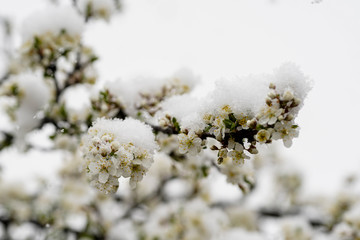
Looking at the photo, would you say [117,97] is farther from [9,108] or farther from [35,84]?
[9,108]

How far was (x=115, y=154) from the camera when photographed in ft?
4.25

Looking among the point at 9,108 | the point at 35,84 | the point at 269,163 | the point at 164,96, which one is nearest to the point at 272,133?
the point at 164,96

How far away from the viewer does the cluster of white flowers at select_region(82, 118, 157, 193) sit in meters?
1.28

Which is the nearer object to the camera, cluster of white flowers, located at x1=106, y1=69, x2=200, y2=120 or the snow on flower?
the snow on flower

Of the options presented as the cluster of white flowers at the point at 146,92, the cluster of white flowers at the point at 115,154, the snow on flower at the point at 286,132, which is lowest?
the cluster of white flowers at the point at 115,154

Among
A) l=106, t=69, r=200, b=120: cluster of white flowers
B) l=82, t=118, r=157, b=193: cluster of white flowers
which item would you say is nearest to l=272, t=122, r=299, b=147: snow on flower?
l=82, t=118, r=157, b=193: cluster of white flowers

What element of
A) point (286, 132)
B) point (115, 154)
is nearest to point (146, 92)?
point (115, 154)

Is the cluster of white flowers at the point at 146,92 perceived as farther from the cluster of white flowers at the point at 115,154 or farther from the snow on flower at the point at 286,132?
the snow on flower at the point at 286,132

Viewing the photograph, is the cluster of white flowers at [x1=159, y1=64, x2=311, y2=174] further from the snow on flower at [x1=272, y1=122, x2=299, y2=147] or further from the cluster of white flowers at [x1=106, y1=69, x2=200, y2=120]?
the cluster of white flowers at [x1=106, y1=69, x2=200, y2=120]

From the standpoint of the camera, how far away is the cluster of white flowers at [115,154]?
1.28m

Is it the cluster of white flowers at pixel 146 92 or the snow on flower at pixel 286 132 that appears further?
the cluster of white flowers at pixel 146 92

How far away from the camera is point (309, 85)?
123cm

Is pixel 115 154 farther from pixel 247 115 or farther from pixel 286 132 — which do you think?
pixel 286 132

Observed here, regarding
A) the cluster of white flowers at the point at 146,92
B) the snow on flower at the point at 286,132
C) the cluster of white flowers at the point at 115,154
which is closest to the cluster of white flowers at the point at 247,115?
the snow on flower at the point at 286,132
